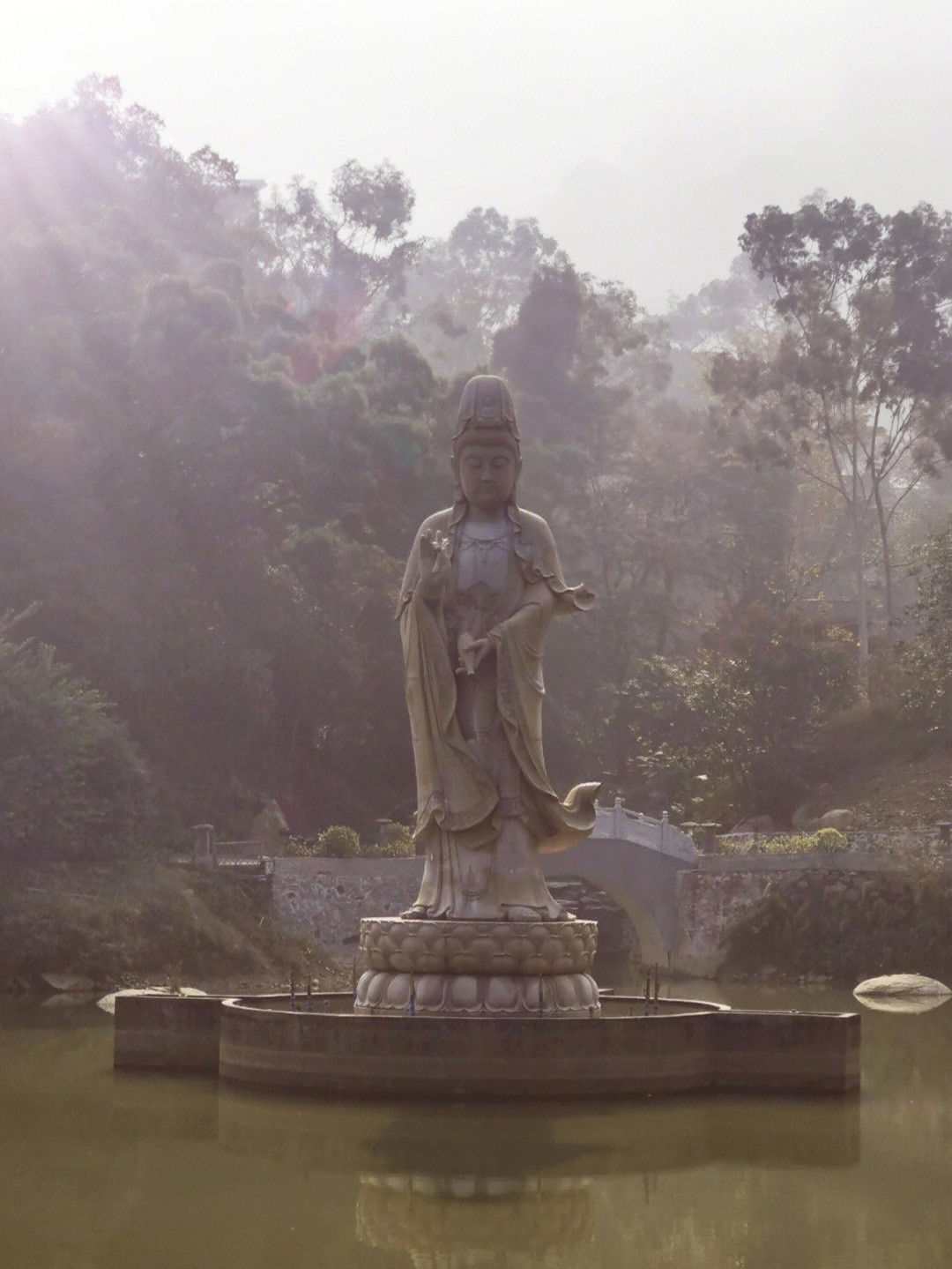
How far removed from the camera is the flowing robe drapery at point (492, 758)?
1709 cm

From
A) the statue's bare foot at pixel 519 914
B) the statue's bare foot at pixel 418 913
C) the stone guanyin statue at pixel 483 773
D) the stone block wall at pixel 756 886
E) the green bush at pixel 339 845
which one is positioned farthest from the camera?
the green bush at pixel 339 845

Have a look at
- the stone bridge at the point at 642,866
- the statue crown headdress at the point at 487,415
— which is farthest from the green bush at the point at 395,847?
the statue crown headdress at the point at 487,415

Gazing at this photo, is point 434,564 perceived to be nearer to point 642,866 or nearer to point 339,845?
point 339,845

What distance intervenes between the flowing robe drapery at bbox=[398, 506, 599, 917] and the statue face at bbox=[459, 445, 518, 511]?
40 centimetres

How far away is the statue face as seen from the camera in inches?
709

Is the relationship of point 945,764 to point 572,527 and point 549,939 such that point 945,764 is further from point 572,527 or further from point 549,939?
point 549,939

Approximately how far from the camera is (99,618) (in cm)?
3856

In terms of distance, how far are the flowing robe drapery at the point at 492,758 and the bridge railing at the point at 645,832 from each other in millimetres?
19589

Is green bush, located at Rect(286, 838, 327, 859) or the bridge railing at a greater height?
the bridge railing

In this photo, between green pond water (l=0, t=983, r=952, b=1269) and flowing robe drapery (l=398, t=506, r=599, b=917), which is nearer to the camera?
green pond water (l=0, t=983, r=952, b=1269)

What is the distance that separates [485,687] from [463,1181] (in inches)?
221

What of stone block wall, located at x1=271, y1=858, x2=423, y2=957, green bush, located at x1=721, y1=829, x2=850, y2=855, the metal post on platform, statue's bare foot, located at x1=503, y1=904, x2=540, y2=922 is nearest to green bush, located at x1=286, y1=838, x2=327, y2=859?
stone block wall, located at x1=271, y1=858, x2=423, y2=957

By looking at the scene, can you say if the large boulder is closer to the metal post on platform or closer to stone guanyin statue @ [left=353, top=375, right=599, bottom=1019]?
the metal post on platform

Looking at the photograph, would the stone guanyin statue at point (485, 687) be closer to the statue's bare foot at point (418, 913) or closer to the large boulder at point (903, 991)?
the statue's bare foot at point (418, 913)
